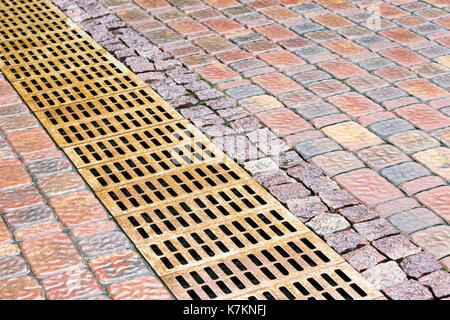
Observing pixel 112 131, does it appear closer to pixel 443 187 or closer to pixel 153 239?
pixel 153 239

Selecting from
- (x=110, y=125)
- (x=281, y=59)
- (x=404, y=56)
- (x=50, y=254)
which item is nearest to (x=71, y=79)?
(x=110, y=125)

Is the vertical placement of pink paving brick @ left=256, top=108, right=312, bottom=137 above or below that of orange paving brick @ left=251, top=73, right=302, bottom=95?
below

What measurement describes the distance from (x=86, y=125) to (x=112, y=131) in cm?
20

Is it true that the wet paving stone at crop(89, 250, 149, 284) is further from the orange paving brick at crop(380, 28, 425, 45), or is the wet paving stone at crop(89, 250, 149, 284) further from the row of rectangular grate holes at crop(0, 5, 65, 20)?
the row of rectangular grate holes at crop(0, 5, 65, 20)

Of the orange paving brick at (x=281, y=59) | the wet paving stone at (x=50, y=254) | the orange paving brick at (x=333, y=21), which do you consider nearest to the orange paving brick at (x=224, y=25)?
the orange paving brick at (x=281, y=59)

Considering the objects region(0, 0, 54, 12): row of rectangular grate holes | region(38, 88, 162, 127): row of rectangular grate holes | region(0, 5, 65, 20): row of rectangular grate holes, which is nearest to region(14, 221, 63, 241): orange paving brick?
region(38, 88, 162, 127): row of rectangular grate holes

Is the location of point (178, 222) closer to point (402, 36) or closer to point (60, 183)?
point (60, 183)

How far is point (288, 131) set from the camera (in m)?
4.10

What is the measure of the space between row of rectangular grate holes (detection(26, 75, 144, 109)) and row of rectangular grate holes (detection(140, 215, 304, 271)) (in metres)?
1.61

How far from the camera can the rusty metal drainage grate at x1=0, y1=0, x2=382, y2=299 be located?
3.02 meters

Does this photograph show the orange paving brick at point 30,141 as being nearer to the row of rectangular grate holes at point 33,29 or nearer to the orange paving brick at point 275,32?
the row of rectangular grate holes at point 33,29

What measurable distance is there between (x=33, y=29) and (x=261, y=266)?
3.51 meters

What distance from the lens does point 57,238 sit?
3236mm

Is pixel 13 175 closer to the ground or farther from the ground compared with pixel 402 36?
closer to the ground
